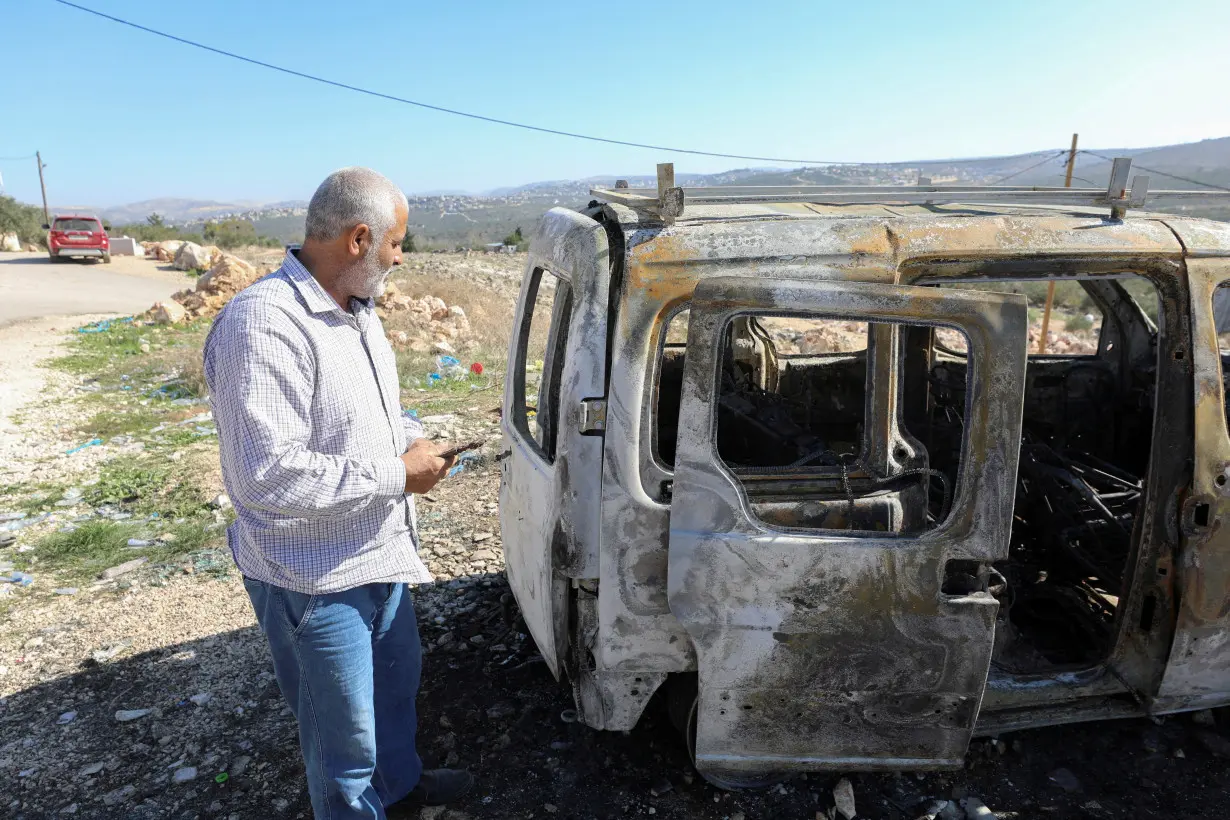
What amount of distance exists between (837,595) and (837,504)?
31 centimetres

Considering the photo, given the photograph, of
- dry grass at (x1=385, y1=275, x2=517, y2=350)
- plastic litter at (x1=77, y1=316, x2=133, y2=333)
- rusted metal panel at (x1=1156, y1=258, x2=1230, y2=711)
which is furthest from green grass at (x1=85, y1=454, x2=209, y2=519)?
plastic litter at (x1=77, y1=316, x2=133, y2=333)

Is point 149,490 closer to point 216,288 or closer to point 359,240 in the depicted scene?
point 359,240

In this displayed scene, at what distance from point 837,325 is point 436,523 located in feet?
33.4

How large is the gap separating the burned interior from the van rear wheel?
2.03 feet

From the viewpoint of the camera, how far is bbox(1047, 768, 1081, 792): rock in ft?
8.80

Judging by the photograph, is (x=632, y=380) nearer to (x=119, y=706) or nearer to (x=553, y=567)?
(x=553, y=567)

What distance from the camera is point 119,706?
10.7 ft

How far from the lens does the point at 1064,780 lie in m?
2.71

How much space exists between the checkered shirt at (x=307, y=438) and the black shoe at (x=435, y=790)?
822mm

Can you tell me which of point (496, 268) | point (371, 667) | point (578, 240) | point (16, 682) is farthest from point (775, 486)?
point (496, 268)

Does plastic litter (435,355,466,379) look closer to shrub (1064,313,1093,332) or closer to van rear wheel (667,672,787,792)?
van rear wheel (667,672,787,792)

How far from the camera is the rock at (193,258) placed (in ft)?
80.1

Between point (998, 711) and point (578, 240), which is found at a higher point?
point (578, 240)

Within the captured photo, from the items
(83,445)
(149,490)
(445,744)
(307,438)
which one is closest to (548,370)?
(307,438)
